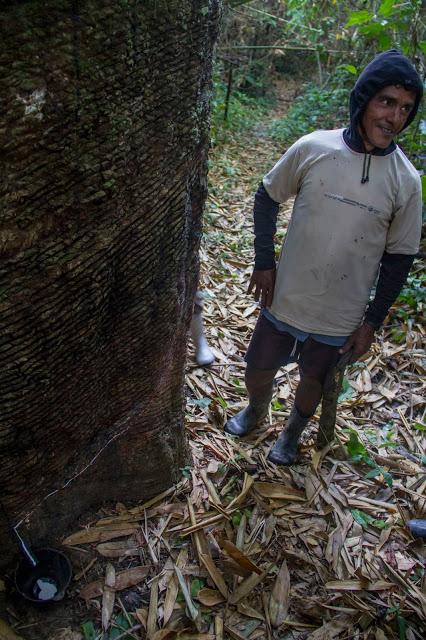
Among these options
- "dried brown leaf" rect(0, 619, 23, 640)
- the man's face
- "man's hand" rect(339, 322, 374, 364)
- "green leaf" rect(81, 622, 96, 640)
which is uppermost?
the man's face

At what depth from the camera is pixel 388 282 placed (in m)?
2.27

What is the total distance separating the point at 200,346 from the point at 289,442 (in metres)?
1.03

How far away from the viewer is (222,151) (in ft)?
27.1

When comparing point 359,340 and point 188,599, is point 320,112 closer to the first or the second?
point 359,340

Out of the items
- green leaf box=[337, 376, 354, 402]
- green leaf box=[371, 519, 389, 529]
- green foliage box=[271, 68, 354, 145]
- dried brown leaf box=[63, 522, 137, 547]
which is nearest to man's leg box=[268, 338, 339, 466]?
green leaf box=[371, 519, 389, 529]

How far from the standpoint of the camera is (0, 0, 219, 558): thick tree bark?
1.11m

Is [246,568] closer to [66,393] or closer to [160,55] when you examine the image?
[66,393]

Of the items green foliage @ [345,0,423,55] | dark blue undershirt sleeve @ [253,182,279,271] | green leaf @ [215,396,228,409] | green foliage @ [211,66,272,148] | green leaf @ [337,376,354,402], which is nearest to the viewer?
dark blue undershirt sleeve @ [253,182,279,271]

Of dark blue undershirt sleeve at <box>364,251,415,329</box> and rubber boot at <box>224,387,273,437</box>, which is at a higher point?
dark blue undershirt sleeve at <box>364,251,415,329</box>

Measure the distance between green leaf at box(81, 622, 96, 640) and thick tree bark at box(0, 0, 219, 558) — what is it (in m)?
0.39

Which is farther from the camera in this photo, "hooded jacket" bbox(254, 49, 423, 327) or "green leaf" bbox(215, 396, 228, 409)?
"green leaf" bbox(215, 396, 228, 409)

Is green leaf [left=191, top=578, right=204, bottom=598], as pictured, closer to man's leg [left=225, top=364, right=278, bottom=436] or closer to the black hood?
man's leg [left=225, top=364, right=278, bottom=436]

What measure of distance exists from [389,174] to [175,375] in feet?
4.17

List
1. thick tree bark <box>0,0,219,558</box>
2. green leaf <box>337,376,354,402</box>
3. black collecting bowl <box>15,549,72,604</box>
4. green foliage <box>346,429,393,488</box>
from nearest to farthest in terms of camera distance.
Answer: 1. thick tree bark <box>0,0,219,558</box>
2. black collecting bowl <box>15,549,72,604</box>
3. green foliage <box>346,429,393,488</box>
4. green leaf <box>337,376,354,402</box>
